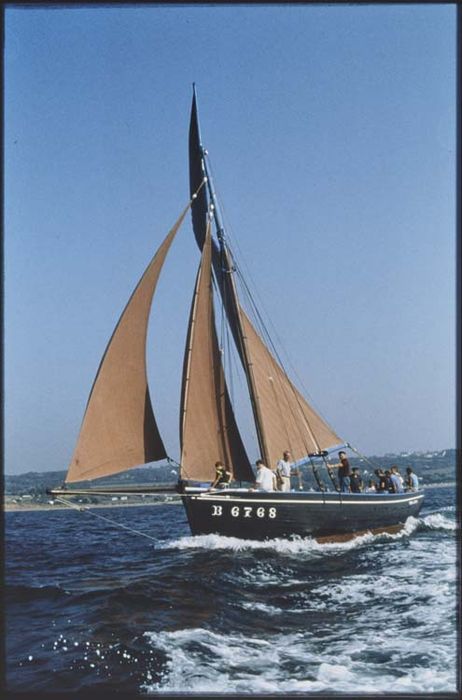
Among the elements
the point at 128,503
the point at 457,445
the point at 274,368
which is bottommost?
the point at 128,503

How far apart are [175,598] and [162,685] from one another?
16.0 feet

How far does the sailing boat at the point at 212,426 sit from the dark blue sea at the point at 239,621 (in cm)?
115

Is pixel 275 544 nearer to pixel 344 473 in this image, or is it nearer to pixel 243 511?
pixel 243 511

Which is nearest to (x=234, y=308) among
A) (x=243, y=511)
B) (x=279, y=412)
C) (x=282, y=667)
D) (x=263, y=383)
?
(x=263, y=383)

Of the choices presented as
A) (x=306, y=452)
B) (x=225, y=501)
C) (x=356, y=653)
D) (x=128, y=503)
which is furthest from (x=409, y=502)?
(x=128, y=503)

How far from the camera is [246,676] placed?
320 inches

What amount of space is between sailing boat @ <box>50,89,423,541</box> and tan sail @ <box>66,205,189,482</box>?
1.2 inches

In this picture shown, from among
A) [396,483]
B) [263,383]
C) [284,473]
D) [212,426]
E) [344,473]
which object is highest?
[263,383]

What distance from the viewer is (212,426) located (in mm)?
20875

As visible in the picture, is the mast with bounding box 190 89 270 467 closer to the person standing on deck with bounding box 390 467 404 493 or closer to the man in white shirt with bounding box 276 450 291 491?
the man in white shirt with bounding box 276 450 291 491

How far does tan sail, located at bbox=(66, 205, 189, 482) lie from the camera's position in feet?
56.1

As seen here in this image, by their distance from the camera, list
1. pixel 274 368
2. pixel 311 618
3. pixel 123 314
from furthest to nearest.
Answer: pixel 274 368, pixel 123 314, pixel 311 618

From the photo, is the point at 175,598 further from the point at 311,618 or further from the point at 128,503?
the point at 128,503

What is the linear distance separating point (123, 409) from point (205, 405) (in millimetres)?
3764
